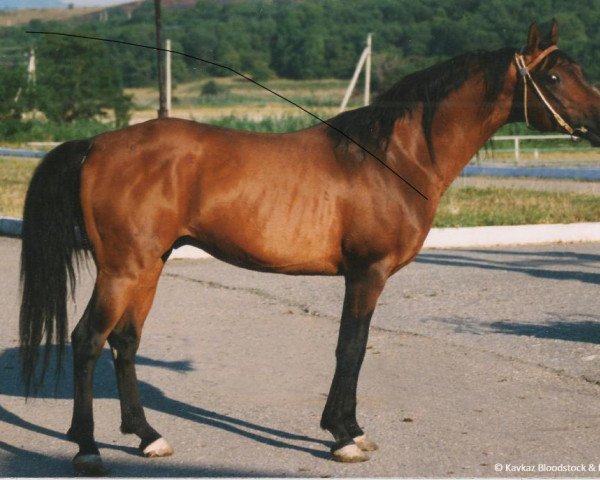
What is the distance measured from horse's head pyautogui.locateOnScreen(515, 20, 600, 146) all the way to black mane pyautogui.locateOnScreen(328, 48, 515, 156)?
13cm

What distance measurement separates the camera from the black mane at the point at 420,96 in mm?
5883

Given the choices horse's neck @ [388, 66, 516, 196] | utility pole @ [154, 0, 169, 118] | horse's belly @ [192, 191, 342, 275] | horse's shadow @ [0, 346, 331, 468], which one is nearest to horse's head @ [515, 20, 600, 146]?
horse's neck @ [388, 66, 516, 196]

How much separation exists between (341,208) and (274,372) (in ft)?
7.87

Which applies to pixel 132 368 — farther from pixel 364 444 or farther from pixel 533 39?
pixel 533 39

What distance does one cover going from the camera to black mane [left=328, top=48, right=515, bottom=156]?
5.88m

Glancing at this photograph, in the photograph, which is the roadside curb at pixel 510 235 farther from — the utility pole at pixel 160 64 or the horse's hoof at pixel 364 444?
the horse's hoof at pixel 364 444

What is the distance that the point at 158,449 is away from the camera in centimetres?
582

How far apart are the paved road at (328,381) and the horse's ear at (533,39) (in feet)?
6.72

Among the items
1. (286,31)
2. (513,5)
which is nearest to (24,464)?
(286,31)

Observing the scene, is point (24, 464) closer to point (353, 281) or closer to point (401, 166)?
point (353, 281)

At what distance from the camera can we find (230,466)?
18.6ft

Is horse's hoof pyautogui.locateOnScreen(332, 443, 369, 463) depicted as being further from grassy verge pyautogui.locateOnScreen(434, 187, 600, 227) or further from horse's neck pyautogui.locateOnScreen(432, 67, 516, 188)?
grassy verge pyautogui.locateOnScreen(434, 187, 600, 227)

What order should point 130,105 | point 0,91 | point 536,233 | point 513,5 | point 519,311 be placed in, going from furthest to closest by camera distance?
1. point 130,105
2. point 0,91
3. point 536,233
4. point 519,311
5. point 513,5

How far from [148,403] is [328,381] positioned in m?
1.25
